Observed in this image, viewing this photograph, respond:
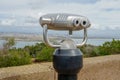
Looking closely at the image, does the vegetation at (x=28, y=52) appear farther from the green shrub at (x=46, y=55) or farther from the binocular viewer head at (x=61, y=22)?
the binocular viewer head at (x=61, y=22)

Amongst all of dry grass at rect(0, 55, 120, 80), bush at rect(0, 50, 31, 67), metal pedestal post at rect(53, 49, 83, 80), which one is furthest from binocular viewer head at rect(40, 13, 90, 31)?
bush at rect(0, 50, 31, 67)

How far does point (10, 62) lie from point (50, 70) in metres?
1.09

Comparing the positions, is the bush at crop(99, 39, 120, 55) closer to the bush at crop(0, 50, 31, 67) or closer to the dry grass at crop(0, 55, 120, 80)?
the dry grass at crop(0, 55, 120, 80)

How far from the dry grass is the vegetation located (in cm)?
74

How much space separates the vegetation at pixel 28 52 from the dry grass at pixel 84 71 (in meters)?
0.74

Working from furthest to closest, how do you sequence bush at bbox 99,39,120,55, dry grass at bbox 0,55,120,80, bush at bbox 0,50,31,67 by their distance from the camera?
bush at bbox 99,39,120,55 < bush at bbox 0,50,31,67 < dry grass at bbox 0,55,120,80

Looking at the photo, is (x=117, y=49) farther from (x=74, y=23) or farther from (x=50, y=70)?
(x=74, y=23)

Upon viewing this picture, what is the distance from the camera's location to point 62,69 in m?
A: 2.61

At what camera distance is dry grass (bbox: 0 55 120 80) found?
12.2 feet

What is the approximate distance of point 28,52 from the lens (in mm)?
6523

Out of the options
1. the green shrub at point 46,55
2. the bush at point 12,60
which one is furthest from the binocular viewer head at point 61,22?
the green shrub at point 46,55

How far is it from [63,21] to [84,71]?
2192 mm

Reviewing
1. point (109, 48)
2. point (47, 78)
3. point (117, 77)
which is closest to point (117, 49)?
point (109, 48)

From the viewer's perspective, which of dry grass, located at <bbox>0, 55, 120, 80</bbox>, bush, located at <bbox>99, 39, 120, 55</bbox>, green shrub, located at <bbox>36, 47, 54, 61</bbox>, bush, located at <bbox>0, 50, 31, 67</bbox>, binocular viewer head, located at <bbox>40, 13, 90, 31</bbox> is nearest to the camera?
binocular viewer head, located at <bbox>40, 13, 90, 31</bbox>
